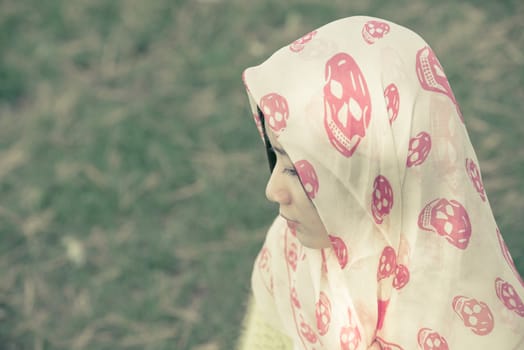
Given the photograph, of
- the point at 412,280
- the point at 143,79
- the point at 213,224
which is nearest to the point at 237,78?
the point at 143,79

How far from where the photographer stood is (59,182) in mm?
3863

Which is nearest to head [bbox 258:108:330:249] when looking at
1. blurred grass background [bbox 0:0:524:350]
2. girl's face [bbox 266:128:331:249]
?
girl's face [bbox 266:128:331:249]

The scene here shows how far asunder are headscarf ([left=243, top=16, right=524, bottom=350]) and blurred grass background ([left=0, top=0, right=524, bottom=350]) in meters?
1.45

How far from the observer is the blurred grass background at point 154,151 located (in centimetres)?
333

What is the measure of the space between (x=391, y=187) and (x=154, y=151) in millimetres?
2353

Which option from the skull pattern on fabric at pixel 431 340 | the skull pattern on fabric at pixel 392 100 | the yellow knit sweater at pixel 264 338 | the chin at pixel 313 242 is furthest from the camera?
the yellow knit sweater at pixel 264 338

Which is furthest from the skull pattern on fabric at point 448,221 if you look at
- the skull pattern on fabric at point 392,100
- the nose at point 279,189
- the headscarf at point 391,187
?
the nose at point 279,189

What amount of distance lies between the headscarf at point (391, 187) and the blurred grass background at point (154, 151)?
145 cm

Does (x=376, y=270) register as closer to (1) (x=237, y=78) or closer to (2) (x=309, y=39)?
(2) (x=309, y=39)

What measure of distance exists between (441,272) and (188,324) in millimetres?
1701

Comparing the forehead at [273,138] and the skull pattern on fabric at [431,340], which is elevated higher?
the forehead at [273,138]

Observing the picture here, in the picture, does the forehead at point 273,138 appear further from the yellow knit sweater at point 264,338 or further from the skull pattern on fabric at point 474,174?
the yellow knit sweater at point 264,338

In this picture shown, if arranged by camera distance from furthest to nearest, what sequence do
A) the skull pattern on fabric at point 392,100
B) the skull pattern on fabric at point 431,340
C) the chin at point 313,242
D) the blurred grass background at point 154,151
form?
the blurred grass background at point 154,151 → the chin at point 313,242 → the skull pattern on fabric at point 431,340 → the skull pattern on fabric at point 392,100

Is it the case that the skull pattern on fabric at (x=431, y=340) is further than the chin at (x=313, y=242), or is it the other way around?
the chin at (x=313, y=242)
